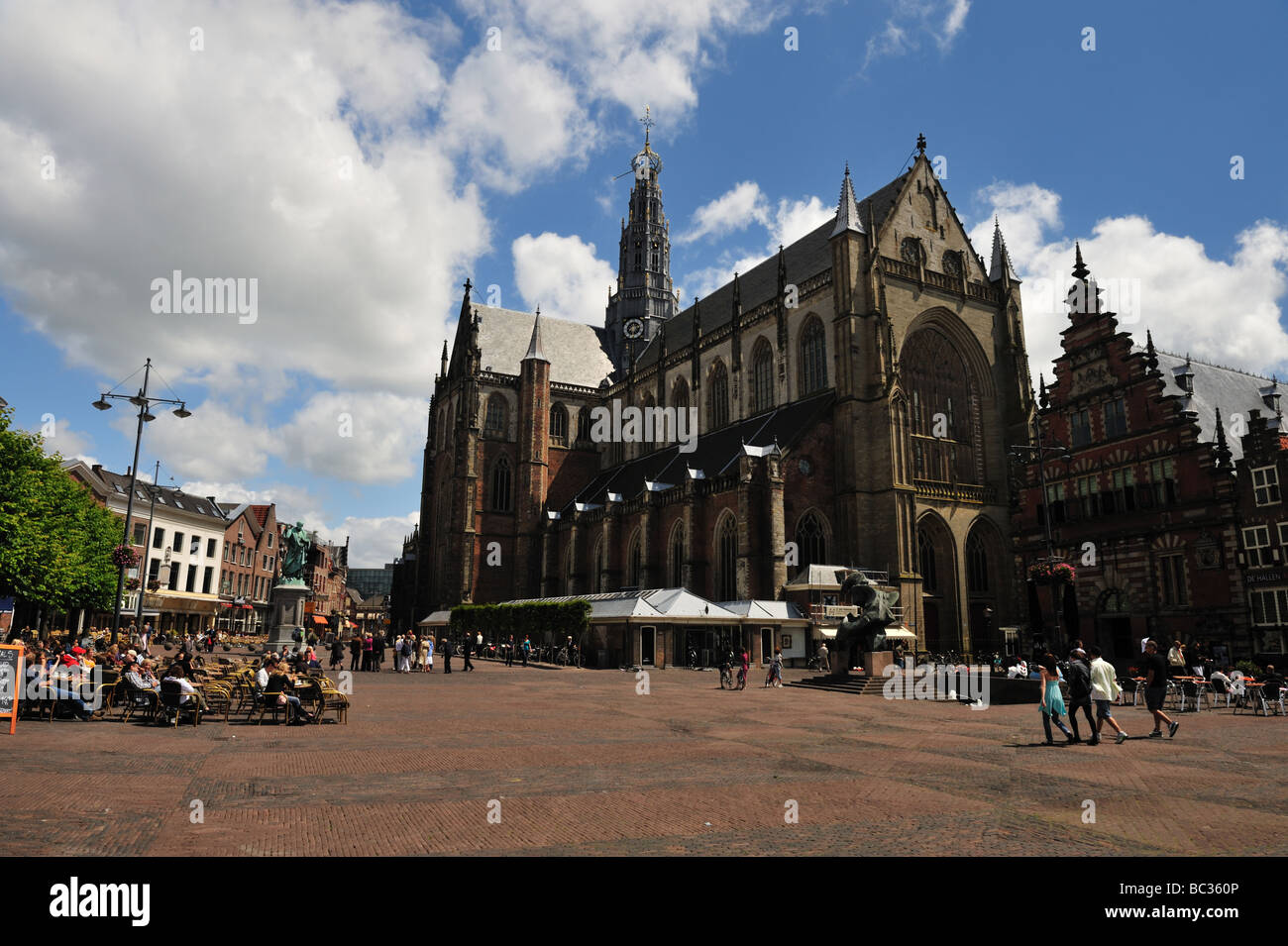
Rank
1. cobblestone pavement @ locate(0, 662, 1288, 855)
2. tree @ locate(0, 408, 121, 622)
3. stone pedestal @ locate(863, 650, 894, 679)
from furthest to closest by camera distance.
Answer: tree @ locate(0, 408, 121, 622)
stone pedestal @ locate(863, 650, 894, 679)
cobblestone pavement @ locate(0, 662, 1288, 855)

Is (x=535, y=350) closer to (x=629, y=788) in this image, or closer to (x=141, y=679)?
(x=141, y=679)

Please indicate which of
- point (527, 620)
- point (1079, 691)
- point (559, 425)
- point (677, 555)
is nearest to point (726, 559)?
point (677, 555)

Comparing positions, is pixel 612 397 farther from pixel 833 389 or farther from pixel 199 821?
pixel 199 821

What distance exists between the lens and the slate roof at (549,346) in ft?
220

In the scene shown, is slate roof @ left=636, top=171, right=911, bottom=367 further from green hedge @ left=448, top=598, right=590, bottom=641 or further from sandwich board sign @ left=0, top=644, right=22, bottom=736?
sandwich board sign @ left=0, top=644, right=22, bottom=736

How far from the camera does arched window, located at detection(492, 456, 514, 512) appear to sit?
6303 cm

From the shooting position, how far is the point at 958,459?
44000 millimetres

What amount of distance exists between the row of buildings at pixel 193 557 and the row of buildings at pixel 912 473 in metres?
17.7

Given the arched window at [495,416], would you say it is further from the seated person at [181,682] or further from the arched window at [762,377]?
the seated person at [181,682]

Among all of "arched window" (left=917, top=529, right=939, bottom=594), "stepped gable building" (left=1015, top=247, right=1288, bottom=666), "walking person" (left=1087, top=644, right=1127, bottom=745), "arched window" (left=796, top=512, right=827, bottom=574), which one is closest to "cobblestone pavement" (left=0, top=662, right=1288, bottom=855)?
"walking person" (left=1087, top=644, right=1127, bottom=745)

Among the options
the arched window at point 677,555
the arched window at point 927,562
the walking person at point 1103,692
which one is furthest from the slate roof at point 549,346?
the walking person at point 1103,692

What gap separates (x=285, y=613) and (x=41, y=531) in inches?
380

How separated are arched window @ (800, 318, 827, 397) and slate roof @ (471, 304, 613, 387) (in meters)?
26.5
